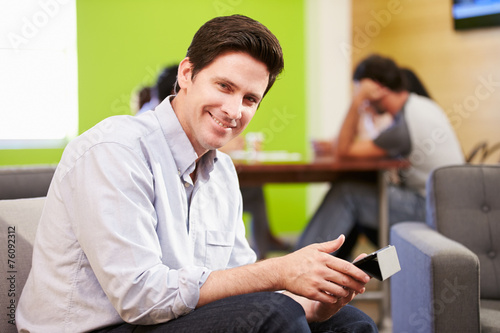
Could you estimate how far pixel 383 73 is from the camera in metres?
2.95

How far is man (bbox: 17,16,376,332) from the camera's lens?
92 centimetres

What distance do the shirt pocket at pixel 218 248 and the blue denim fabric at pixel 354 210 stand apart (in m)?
1.36

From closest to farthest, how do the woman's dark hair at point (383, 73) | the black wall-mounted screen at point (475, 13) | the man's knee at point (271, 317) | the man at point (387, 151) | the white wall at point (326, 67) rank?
1. the man's knee at point (271, 317)
2. the man at point (387, 151)
3. the woman's dark hair at point (383, 73)
4. the black wall-mounted screen at point (475, 13)
5. the white wall at point (326, 67)

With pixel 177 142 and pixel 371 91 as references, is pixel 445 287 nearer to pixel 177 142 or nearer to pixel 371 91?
pixel 177 142

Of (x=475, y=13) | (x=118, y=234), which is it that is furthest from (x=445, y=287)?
(x=475, y=13)

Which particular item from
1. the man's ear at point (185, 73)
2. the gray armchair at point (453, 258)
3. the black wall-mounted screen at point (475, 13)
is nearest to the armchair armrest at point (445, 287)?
the gray armchair at point (453, 258)

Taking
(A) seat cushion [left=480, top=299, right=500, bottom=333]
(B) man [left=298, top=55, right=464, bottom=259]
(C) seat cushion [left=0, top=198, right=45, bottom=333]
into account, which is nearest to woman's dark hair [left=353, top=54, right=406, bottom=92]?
(B) man [left=298, top=55, right=464, bottom=259]

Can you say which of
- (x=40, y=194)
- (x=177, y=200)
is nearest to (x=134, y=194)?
(x=177, y=200)

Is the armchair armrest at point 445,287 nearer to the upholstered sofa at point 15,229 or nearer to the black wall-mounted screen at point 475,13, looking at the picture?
the upholstered sofa at point 15,229

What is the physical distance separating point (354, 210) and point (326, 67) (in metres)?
2.41

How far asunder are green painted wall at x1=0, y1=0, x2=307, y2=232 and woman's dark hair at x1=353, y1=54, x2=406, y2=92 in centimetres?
125

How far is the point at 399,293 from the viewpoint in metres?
1.69

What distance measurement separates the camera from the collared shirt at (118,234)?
919 millimetres

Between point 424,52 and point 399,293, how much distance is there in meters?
2.97
